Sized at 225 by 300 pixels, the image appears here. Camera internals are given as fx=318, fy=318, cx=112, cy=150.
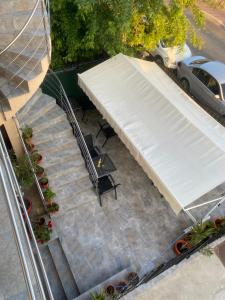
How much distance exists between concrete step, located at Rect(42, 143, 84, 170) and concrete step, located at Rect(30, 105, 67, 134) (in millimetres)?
822

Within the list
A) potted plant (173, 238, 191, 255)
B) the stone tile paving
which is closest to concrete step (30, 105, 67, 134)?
the stone tile paving

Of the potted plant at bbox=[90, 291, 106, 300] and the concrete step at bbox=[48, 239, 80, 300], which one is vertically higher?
the potted plant at bbox=[90, 291, 106, 300]

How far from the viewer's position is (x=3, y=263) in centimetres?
562

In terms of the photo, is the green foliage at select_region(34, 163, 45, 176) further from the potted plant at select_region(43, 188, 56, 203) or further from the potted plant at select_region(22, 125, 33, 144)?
the potted plant at select_region(22, 125, 33, 144)

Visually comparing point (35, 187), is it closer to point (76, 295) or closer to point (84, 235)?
point (84, 235)

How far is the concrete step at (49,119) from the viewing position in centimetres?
944

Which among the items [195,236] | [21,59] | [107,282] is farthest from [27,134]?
[195,236]

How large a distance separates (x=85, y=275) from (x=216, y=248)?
11.0ft

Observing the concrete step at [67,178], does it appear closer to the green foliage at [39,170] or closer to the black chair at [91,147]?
the green foliage at [39,170]

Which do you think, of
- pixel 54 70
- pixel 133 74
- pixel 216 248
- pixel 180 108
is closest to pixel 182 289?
pixel 216 248

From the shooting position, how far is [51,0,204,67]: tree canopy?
9695 mm

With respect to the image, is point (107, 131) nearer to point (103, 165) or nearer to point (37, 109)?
point (103, 165)

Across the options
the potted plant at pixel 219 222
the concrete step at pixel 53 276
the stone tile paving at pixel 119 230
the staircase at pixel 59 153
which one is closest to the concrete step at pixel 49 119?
the staircase at pixel 59 153

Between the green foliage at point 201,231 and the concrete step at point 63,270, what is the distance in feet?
10.3
